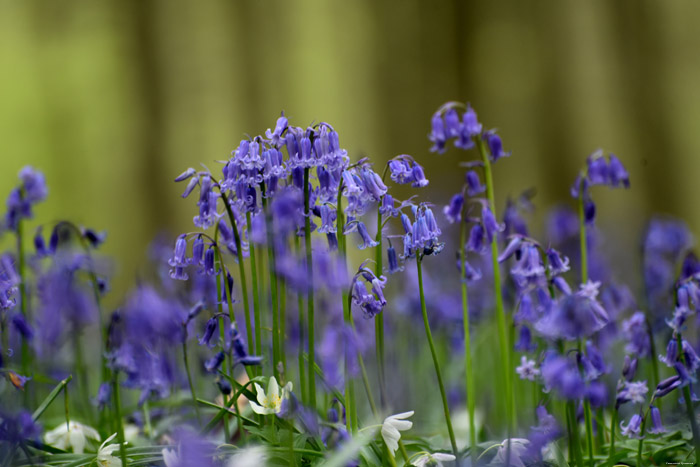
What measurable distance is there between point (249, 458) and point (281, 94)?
457 centimetres

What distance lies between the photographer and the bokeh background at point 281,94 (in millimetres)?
5023

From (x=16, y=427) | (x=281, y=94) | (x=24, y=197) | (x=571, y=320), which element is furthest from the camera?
(x=281, y=94)

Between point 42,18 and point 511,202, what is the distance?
14.7 feet

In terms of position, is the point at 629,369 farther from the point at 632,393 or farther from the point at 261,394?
the point at 261,394

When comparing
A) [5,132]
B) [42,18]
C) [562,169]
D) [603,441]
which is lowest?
[603,441]

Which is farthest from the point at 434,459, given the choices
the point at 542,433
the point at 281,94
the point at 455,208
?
the point at 281,94

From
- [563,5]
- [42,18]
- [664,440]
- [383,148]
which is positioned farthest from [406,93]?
[664,440]

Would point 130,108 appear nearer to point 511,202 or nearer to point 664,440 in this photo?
point 511,202

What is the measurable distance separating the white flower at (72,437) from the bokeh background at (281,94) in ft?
11.4

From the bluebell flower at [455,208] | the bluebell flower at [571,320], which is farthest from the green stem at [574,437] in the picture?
the bluebell flower at [455,208]

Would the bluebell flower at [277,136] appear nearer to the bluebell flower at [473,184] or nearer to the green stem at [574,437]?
the bluebell flower at [473,184]

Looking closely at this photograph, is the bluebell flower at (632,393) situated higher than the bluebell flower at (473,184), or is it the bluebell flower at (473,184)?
the bluebell flower at (473,184)

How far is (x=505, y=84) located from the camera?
18.5 feet

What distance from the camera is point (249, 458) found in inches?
43.9
